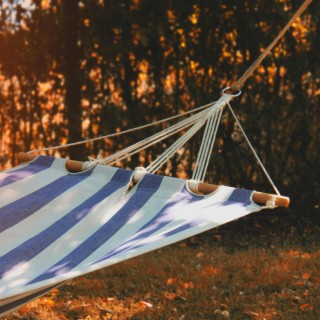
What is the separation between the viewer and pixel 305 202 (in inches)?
188

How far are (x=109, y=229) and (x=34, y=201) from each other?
394mm

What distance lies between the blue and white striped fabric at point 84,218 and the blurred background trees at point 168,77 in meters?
2.20

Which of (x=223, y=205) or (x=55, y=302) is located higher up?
(x=223, y=205)

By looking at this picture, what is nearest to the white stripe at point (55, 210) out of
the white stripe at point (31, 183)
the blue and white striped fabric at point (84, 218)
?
the blue and white striped fabric at point (84, 218)

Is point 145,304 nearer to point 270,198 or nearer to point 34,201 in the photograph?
point 34,201

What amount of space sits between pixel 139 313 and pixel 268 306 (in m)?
0.60

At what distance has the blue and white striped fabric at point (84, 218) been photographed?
6.24ft

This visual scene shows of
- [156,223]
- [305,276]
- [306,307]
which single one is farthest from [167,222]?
[305,276]

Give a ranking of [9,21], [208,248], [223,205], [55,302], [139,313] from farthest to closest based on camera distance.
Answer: [9,21]
[208,248]
[55,302]
[139,313]
[223,205]

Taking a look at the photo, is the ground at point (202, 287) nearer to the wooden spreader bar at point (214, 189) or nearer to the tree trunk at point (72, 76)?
the wooden spreader bar at point (214, 189)

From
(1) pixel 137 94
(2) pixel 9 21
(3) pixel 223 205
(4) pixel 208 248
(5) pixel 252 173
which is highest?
(2) pixel 9 21

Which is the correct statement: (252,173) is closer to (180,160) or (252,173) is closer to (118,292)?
(180,160)

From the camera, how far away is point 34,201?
2385 millimetres

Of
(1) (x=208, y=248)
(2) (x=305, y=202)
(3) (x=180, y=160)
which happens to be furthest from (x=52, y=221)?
(2) (x=305, y=202)
